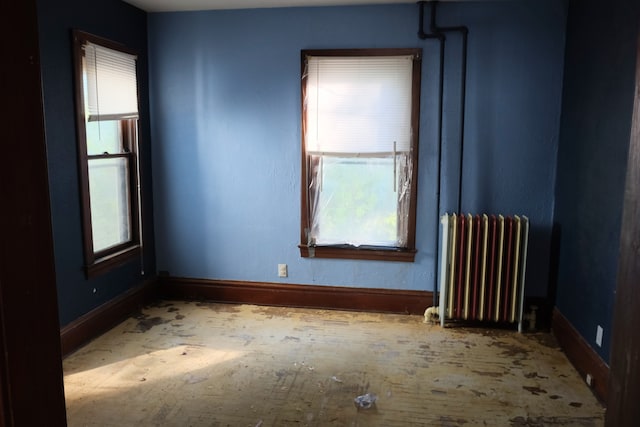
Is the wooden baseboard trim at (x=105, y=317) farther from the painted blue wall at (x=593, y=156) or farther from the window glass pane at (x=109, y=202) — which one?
the painted blue wall at (x=593, y=156)

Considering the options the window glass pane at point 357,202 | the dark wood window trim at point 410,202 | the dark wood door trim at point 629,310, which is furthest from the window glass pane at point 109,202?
the dark wood door trim at point 629,310

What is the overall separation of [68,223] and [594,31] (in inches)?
136

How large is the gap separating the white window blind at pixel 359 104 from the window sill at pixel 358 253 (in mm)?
760

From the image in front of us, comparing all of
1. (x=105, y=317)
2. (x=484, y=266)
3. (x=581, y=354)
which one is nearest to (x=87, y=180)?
(x=105, y=317)

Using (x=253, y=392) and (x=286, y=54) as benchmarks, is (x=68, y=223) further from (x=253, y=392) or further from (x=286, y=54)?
(x=286, y=54)

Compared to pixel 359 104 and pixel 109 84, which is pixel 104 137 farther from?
pixel 359 104

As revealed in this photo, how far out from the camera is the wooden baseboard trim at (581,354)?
266cm

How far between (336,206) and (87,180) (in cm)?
182

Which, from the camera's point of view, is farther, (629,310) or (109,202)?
(109,202)

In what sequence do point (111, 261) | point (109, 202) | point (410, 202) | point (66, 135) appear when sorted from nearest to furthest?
point (66, 135)
point (111, 261)
point (109, 202)
point (410, 202)

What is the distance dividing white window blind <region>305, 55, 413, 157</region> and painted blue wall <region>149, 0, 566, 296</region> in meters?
0.14

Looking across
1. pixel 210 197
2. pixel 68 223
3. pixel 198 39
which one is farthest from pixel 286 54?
pixel 68 223

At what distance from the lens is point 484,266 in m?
3.54

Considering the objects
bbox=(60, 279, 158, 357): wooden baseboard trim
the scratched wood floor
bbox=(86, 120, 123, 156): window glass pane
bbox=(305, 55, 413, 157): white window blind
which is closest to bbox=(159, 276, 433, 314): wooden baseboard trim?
the scratched wood floor
